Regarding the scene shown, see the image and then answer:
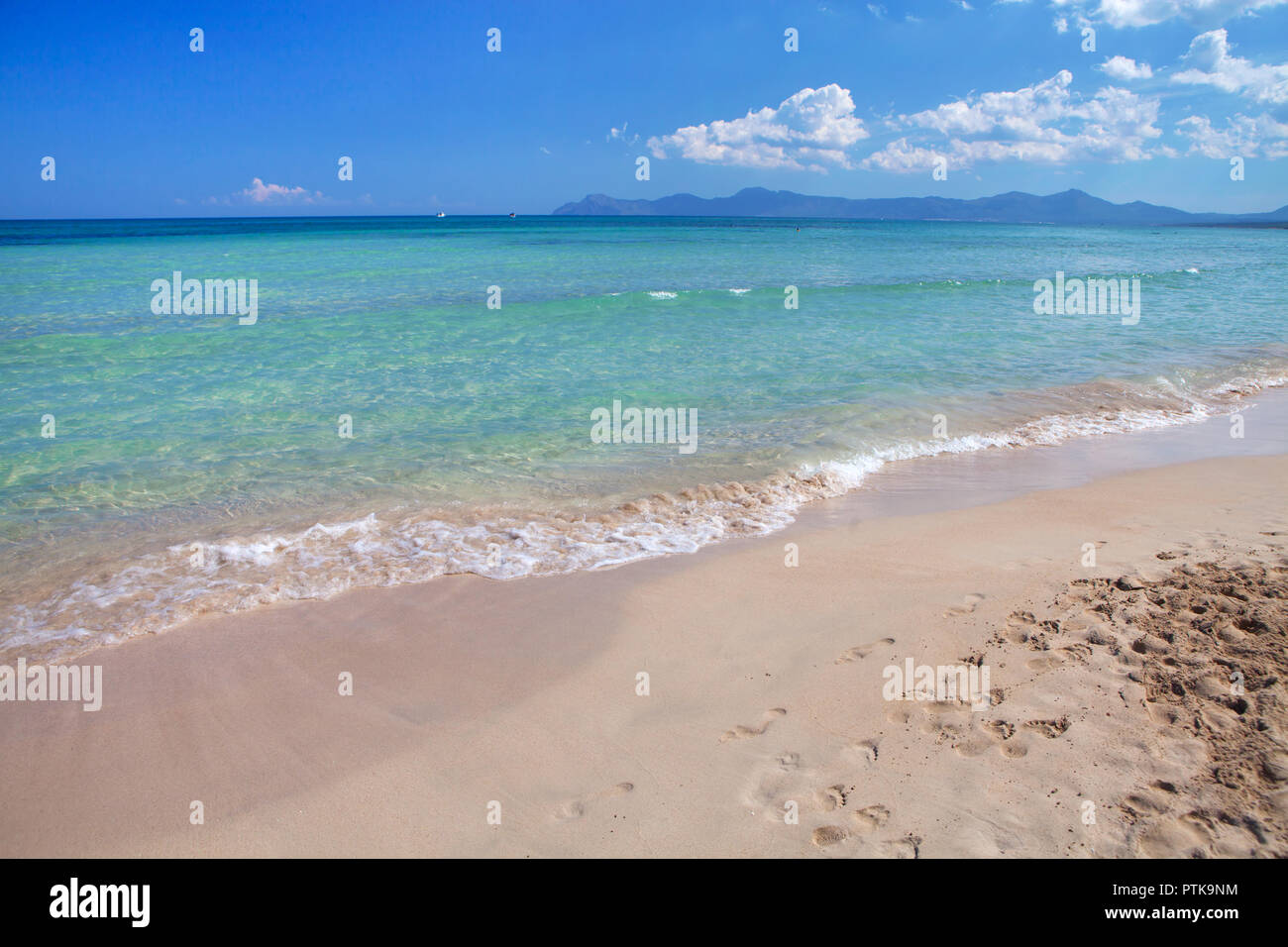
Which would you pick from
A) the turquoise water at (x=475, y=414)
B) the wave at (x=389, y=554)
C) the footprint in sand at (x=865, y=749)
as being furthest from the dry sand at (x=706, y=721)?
the turquoise water at (x=475, y=414)

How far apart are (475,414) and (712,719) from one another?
709 centimetres

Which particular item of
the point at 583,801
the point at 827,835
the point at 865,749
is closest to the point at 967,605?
the point at 865,749

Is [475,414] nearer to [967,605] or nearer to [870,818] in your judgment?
[967,605]

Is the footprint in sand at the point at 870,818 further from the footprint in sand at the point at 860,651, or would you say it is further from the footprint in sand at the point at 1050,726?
the footprint in sand at the point at 860,651

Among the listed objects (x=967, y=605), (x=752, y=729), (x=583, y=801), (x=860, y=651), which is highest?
(x=967, y=605)

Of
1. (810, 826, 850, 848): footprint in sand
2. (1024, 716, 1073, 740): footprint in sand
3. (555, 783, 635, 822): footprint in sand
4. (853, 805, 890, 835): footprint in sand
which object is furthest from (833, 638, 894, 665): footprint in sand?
(555, 783, 635, 822): footprint in sand

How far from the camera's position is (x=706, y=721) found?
380cm

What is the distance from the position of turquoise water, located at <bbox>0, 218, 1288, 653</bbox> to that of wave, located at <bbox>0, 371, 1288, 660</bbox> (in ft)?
0.09

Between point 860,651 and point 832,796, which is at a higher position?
point 860,651

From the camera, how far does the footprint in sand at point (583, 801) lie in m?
3.19

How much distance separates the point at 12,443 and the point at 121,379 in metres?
3.68

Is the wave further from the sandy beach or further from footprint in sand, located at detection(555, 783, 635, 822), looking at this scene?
footprint in sand, located at detection(555, 783, 635, 822)
